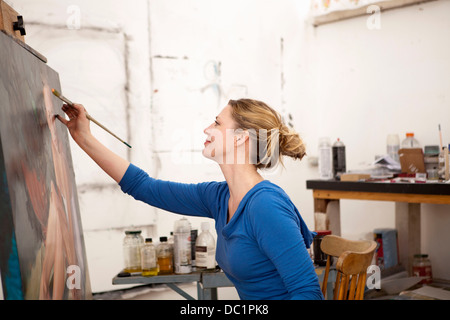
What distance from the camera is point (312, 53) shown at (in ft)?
12.5

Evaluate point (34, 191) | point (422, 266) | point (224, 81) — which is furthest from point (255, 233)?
point (224, 81)

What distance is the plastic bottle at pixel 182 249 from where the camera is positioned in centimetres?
186

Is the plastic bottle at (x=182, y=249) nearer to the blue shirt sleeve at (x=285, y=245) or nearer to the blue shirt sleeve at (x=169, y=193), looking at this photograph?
the blue shirt sleeve at (x=169, y=193)

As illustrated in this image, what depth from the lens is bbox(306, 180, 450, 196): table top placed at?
2311 millimetres

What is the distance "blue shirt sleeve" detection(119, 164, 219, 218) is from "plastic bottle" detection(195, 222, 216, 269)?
0.39 meters

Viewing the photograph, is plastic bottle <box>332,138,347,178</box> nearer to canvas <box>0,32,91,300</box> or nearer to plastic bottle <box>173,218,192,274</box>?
plastic bottle <box>173,218,192,274</box>

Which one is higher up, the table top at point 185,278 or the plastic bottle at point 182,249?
the plastic bottle at point 182,249

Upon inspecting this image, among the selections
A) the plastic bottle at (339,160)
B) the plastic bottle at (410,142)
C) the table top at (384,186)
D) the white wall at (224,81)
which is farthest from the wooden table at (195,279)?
the plastic bottle at (410,142)

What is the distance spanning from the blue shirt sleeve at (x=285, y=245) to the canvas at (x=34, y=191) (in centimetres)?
47

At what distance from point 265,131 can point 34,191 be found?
24.2 inches

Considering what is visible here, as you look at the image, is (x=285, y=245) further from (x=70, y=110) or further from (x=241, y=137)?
(x=70, y=110)

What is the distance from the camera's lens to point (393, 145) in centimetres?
316

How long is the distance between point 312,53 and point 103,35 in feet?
5.41
